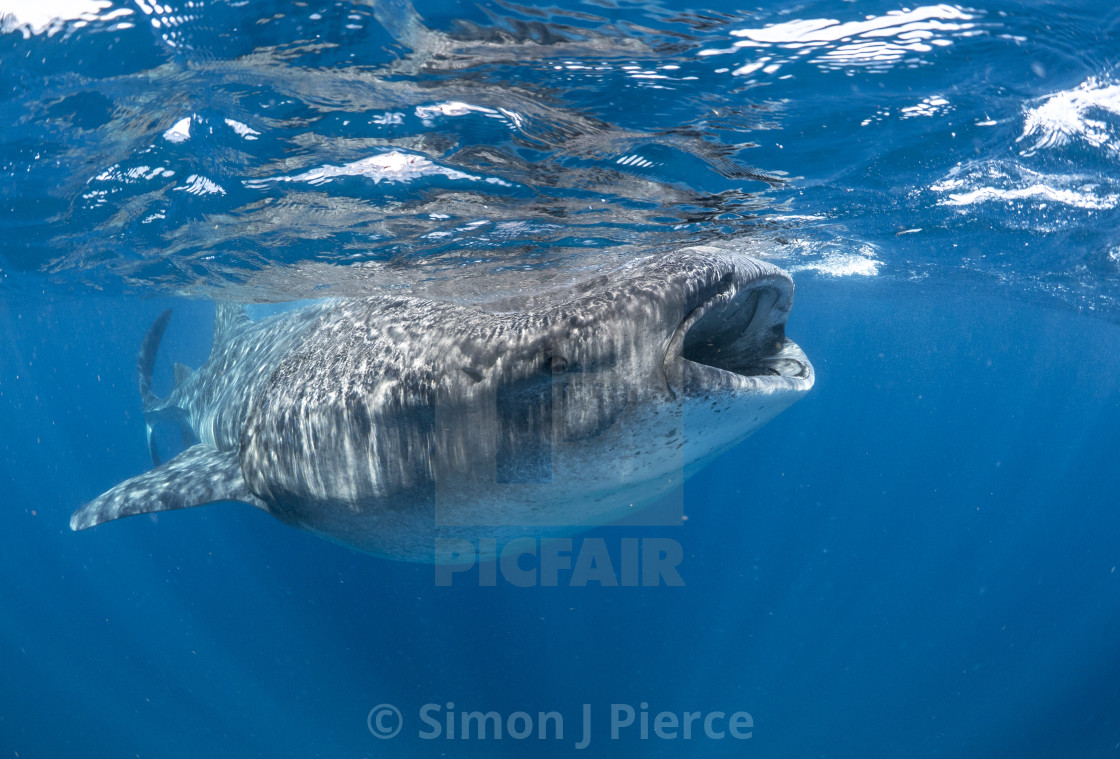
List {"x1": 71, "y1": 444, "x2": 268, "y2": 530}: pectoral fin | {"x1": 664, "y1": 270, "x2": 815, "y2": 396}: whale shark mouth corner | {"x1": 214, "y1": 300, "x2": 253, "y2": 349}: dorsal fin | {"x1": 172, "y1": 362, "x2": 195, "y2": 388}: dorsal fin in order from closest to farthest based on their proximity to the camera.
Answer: {"x1": 664, "y1": 270, "x2": 815, "y2": 396}: whale shark mouth corner, {"x1": 71, "y1": 444, "x2": 268, "y2": 530}: pectoral fin, {"x1": 214, "y1": 300, "x2": 253, "y2": 349}: dorsal fin, {"x1": 172, "y1": 362, "x2": 195, "y2": 388}: dorsal fin

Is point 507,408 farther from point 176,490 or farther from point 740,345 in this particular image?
point 176,490

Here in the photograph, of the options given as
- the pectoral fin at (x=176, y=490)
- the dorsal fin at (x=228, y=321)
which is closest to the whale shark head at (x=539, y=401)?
the pectoral fin at (x=176, y=490)

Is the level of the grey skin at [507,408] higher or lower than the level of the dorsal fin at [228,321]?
higher

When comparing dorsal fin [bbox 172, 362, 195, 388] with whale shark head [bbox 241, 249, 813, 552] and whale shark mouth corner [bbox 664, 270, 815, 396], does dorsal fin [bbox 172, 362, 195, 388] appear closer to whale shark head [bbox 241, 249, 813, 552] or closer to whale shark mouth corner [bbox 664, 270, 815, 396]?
whale shark head [bbox 241, 249, 813, 552]

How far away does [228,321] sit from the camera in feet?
30.0

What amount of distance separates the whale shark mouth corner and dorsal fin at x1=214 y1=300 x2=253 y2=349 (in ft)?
23.6

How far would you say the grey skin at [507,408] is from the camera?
2.99 metres

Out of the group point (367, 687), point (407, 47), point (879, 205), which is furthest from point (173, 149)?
point (367, 687)

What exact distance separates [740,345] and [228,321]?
8.36 metres

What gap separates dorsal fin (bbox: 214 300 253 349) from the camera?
8602 millimetres

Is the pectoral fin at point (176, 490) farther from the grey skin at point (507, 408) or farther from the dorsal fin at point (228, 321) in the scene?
the dorsal fin at point (228, 321)

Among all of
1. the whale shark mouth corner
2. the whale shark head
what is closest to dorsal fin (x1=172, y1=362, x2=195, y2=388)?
the whale shark head

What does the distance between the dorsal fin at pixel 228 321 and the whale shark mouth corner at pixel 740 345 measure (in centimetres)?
720

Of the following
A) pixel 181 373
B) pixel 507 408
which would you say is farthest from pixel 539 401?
pixel 181 373
